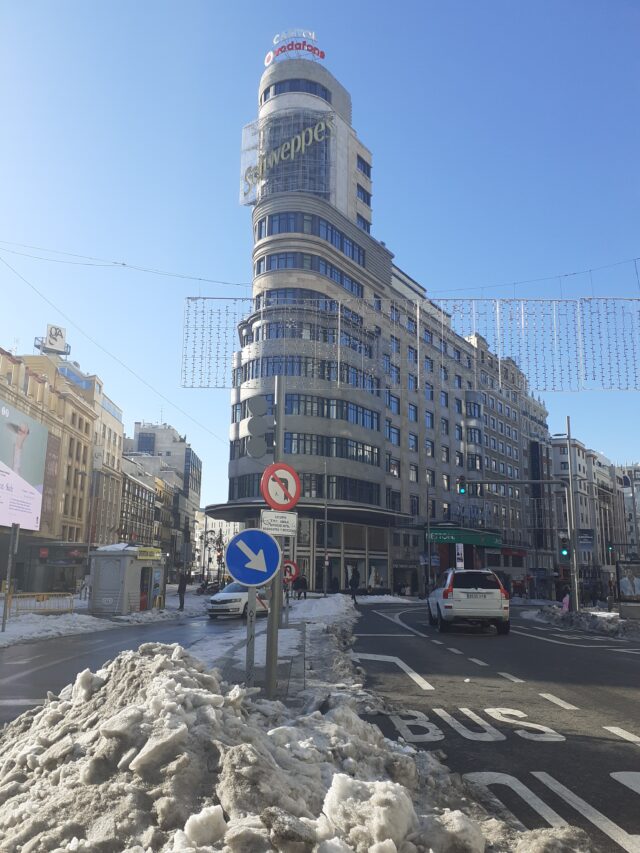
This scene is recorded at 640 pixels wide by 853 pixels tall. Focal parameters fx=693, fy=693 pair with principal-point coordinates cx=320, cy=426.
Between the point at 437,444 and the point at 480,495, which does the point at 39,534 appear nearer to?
the point at 437,444

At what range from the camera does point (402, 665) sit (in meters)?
12.1

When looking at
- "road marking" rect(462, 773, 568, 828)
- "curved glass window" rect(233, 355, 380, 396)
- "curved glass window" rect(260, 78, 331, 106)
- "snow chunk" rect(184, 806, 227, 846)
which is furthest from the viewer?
"curved glass window" rect(260, 78, 331, 106)

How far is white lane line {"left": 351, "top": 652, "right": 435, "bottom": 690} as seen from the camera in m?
10.0

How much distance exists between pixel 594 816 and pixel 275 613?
4.90 meters

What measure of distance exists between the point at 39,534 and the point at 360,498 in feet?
87.2

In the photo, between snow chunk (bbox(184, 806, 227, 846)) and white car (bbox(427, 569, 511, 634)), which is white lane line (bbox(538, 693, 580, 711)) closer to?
snow chunk (bbox(184, 806, 227, 846))

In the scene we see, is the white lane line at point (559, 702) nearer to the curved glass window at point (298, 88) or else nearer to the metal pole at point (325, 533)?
the metal pole at point (325, 533)

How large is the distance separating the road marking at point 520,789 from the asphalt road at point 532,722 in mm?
13

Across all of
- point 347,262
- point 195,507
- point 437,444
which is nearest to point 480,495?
point 437,444

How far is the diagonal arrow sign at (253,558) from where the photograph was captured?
7973 millimetres

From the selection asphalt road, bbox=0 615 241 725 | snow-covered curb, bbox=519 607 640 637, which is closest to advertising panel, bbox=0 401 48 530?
asphalt road, bbox=0 615 241 725

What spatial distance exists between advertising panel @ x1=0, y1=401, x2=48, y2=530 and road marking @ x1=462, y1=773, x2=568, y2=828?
96.6 feet

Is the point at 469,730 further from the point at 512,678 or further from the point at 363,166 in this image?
the point at 363,166

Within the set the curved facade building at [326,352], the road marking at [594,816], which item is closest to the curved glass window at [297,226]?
the curved facade building at [326,352]
